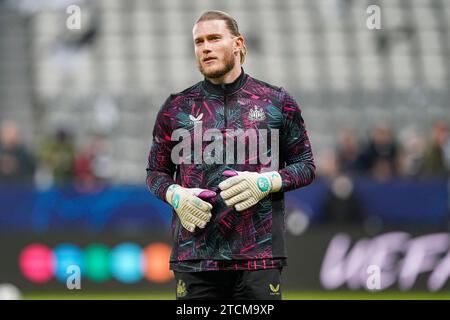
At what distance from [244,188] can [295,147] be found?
457mm

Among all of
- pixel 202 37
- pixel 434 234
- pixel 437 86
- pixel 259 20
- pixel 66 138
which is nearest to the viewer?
pixel 202 37

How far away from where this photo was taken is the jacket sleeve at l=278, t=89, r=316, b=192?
5.45 m

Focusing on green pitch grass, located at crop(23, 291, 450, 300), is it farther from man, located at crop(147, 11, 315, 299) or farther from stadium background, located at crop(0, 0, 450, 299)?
man, located at crop(147, 11, 315, 299)

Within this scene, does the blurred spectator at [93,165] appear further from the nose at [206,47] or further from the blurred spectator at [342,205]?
the nose at [206,47]

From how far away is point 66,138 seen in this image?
48.2 ft

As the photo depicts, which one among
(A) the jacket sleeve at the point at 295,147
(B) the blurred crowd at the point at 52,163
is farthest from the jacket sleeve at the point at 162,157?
(B) the blurred crowd at the point at 52,163

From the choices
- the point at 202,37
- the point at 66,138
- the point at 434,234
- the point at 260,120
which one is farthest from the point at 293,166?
the point at 66,138

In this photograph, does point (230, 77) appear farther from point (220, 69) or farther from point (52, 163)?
point (52, 163)

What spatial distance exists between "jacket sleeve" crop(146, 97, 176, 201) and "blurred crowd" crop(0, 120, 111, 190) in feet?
27.8

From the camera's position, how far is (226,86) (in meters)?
5.48

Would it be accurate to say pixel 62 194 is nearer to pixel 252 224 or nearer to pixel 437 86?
pixel 437 86

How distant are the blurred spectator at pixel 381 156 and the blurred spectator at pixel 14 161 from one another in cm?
467

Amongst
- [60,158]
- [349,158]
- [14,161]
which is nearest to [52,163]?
[60,158]

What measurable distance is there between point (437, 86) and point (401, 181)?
4414mm
